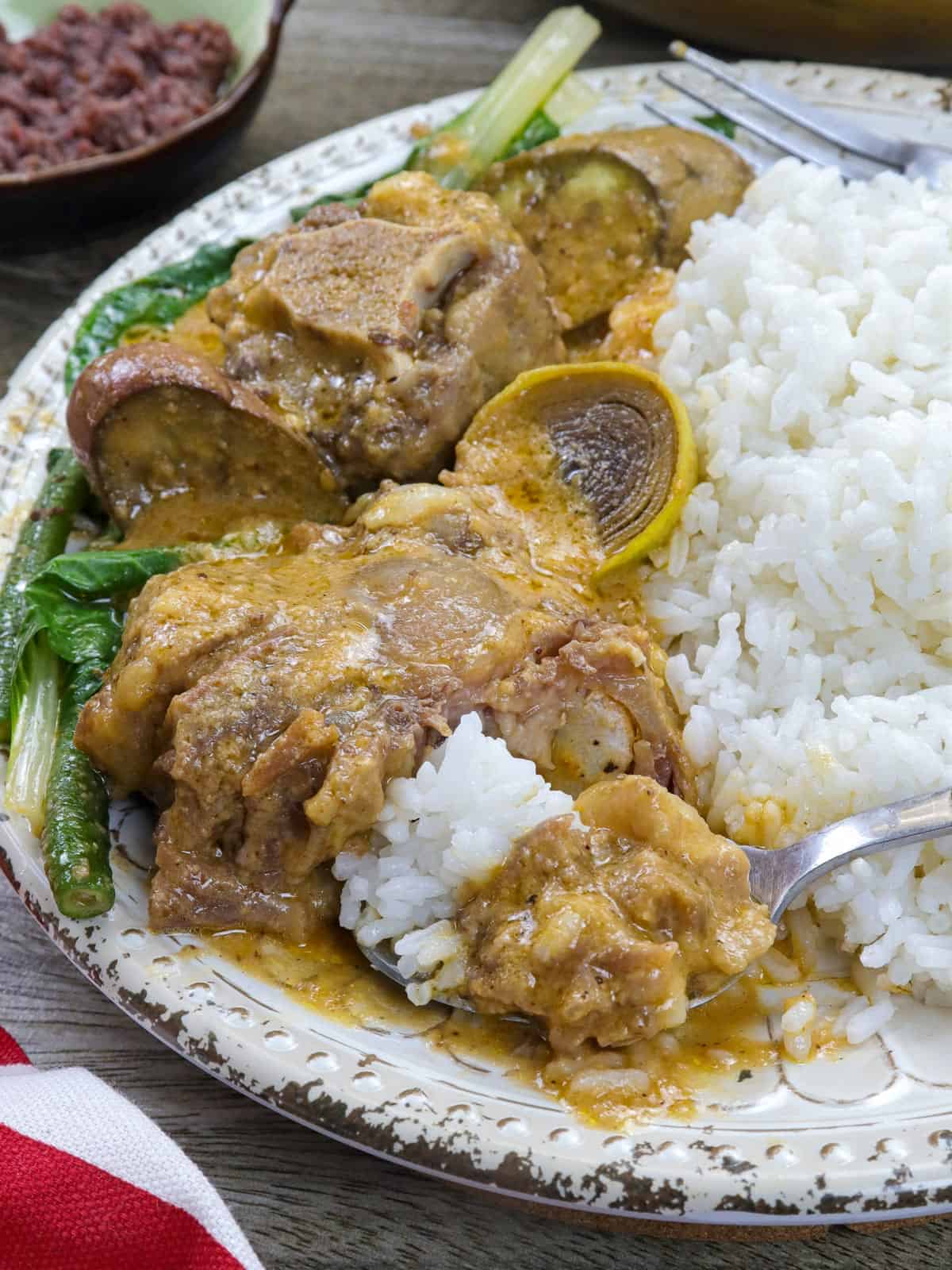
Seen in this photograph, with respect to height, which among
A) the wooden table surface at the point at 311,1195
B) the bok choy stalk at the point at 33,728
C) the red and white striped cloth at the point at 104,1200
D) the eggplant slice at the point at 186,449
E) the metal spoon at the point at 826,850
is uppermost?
the eggplant slice at the point at 186,449

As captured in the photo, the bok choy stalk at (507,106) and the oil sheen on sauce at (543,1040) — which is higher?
the bok choy stalk at (507,106)

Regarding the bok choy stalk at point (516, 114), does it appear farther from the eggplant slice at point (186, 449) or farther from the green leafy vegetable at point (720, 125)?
the eggplant slice at point (186, 449)

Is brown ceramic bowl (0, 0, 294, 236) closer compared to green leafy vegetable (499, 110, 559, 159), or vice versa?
brown ceramic bowl (0, 0, 294, 236)

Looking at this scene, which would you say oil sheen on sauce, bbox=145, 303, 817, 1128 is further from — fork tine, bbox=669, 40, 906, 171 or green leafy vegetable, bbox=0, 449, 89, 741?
fork tine, bbox=669, 40, 906, 171

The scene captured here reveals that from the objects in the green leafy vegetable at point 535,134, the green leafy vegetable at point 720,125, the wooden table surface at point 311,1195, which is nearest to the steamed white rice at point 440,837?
the wooden table surface at point 311,1195

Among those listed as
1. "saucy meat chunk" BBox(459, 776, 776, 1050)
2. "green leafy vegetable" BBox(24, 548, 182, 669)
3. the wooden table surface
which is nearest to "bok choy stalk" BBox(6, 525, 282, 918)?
"green leafy vegetable" BBox(24, 548, 182, 669)

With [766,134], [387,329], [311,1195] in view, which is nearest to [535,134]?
[766,134]
